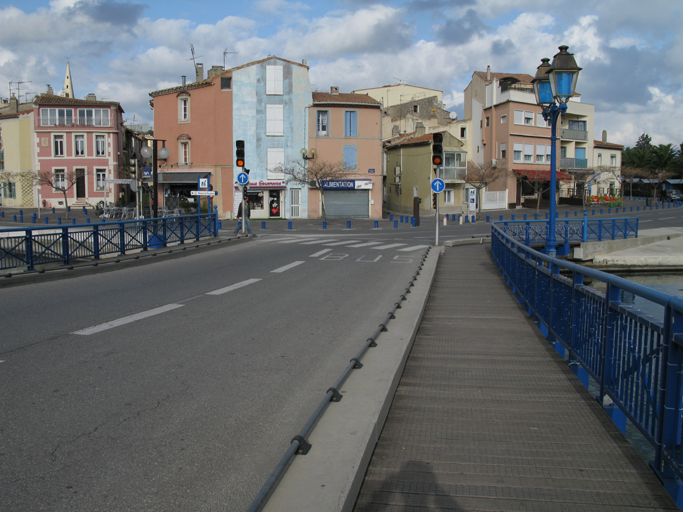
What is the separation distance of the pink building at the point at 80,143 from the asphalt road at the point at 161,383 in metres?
47.9

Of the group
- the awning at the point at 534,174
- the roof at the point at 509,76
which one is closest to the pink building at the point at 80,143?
the roof at the point at 509,76

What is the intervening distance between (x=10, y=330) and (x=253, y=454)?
523 centimetres

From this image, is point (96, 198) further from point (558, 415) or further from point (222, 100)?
point (558, 415)

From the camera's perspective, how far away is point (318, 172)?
149 feet

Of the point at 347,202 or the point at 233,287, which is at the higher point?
the point at 347,202

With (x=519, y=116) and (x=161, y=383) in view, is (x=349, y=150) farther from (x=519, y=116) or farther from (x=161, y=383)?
(x=161, y=383)

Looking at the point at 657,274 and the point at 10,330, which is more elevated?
the point at 10,330

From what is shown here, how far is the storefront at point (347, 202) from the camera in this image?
4859 cm

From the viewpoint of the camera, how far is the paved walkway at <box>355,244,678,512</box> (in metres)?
3.31

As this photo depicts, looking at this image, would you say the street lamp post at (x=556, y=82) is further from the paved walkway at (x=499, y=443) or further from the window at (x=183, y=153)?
the window at (x=183, y=153)

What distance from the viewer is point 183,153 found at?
4919 cm

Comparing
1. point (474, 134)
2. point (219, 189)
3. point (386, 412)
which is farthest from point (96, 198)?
point (386, 412)

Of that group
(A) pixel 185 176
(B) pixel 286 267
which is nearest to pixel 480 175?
(A) pixel 185 176

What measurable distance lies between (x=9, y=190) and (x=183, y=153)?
2149 cm
